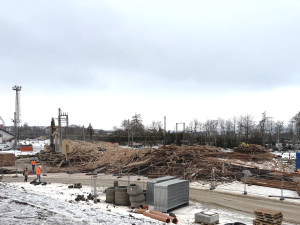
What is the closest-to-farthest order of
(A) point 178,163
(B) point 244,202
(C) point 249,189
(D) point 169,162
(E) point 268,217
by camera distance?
1. (E) point 268,217
2. (B) point 244,202
3. (C) point 249,189
4. (A) point 178,163
5. (D) point 169,162

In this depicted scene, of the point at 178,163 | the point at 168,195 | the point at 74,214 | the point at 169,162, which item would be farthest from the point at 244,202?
the point at 169,162

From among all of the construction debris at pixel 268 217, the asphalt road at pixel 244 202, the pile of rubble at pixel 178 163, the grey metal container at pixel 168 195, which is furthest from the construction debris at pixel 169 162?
the construction debris at pixel 268 217

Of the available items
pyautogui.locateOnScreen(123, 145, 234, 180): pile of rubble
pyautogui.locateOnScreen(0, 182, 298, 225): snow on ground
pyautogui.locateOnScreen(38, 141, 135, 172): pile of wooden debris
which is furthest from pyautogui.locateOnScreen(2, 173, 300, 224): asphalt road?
pyautogui.locateOnScreen(38, 141, 135, 172): pile of wooden debris

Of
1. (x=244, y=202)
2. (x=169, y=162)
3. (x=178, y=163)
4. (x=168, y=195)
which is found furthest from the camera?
(x=169, y=162)

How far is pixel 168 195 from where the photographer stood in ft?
50.8

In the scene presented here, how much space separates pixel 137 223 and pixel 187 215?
5084 millimetres

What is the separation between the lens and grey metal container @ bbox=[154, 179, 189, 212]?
15.5 meters

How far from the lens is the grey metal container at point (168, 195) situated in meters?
15.5

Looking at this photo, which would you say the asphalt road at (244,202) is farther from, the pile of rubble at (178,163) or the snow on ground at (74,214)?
the pile of rubble at (178,163)

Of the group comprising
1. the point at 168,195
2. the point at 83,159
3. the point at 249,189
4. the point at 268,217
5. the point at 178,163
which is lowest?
the point at 249,189

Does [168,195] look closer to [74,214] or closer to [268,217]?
[268,217]

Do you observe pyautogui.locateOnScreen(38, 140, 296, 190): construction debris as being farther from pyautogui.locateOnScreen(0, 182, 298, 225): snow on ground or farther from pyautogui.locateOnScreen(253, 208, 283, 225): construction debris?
pyautogui.locateOnScreen(253, 208, 283, 225): construction debris

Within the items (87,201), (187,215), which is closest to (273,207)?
(187,215)

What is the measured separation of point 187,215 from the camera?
14.9m
